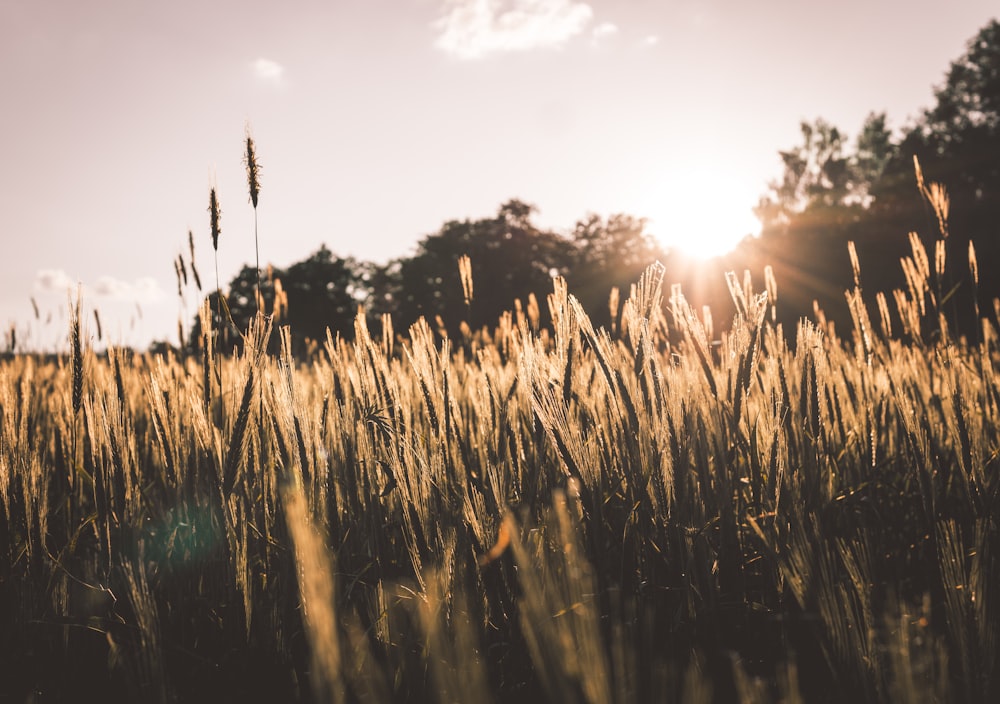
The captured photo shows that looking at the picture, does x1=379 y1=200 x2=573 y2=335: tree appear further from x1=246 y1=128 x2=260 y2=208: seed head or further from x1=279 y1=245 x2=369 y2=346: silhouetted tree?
x1=246 y1=128 x2=260 y2=208: seed head

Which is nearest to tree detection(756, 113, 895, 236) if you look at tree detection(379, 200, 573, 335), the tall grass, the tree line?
the tree line

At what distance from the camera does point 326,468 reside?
113 centimetres

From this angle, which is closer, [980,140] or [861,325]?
[861,325]

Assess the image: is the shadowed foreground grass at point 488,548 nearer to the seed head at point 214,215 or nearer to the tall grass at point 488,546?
the tall grass at point 488,546

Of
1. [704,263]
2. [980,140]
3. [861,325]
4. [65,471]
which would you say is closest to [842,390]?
[861,325]

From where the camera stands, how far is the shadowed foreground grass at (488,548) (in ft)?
2.52

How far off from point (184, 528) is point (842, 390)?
1.81 meters

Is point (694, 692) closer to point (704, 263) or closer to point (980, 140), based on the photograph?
point (704, 263)

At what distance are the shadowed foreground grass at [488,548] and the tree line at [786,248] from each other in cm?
960

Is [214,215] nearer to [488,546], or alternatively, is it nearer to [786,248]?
[488,546]

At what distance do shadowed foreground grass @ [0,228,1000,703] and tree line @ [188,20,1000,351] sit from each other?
9596 mm

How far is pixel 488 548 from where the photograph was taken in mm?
914

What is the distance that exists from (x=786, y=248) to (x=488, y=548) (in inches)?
669

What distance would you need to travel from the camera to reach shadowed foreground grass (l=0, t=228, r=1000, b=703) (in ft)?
2.52
